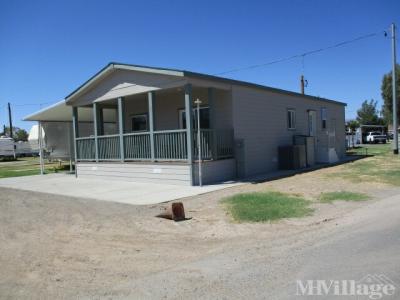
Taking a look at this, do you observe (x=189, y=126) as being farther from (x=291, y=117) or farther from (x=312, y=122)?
(x=312, y=122)

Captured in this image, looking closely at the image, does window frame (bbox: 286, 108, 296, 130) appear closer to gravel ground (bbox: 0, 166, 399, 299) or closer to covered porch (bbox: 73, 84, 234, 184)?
covered porch (bbox: 73, 84, 234, 184)

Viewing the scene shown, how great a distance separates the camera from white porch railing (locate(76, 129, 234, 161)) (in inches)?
505

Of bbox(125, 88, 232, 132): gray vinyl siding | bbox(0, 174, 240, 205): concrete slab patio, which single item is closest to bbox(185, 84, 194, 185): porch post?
bbox(0, 174, 240, 205): concrete slab patio

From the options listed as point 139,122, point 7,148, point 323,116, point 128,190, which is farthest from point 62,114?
point 7,148

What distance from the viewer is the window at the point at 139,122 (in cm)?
1778

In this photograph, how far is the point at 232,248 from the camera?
18.3ft

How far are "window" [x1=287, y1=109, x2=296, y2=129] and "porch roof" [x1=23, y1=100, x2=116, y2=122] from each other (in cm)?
904

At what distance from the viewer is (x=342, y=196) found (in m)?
9.37

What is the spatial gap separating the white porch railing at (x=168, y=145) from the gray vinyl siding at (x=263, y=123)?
80cm

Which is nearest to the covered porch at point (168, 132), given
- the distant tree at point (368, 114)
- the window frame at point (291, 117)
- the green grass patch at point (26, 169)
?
the window frame at point (291, 117)

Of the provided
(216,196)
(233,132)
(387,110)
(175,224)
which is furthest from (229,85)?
(387,110)

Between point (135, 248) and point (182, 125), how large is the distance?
10.4 m

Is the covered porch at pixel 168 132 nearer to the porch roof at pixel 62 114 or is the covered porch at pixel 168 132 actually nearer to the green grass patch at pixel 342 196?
the porch roof at pixel 62 114

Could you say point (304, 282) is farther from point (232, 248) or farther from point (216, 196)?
point (216, 196)
